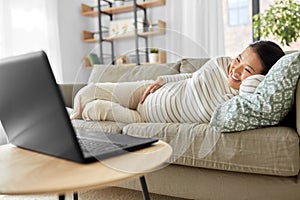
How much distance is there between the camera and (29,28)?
305 centimetres

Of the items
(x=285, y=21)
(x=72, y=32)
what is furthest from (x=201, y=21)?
(x=72, y=32)

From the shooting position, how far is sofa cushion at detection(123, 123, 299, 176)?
113cm

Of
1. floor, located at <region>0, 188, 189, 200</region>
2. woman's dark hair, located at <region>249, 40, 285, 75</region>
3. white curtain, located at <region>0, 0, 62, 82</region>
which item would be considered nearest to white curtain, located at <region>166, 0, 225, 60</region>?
white curtain, located at <region>0, 0, 62, 82</region>

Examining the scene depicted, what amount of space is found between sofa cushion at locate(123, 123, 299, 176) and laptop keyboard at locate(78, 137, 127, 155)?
264mm

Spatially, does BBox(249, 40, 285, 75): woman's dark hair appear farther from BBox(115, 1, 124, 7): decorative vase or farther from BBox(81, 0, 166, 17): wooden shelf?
BBox(115, 1, 124, 7): decorative vase

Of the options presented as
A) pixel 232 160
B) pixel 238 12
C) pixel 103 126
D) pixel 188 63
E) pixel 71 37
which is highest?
pixel 238 12

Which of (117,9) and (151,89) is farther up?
(117,9)

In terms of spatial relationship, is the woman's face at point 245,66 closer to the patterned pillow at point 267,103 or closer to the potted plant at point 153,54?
the patterned pillow at point 267,103

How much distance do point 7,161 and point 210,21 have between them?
2691 mm

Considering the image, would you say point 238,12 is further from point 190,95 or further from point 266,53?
point 190,95

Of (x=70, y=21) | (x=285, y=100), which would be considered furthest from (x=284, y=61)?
(x=70, y=21)

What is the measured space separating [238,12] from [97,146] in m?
2.79

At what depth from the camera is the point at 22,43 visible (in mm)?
2965

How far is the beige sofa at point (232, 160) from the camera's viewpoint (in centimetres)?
114
